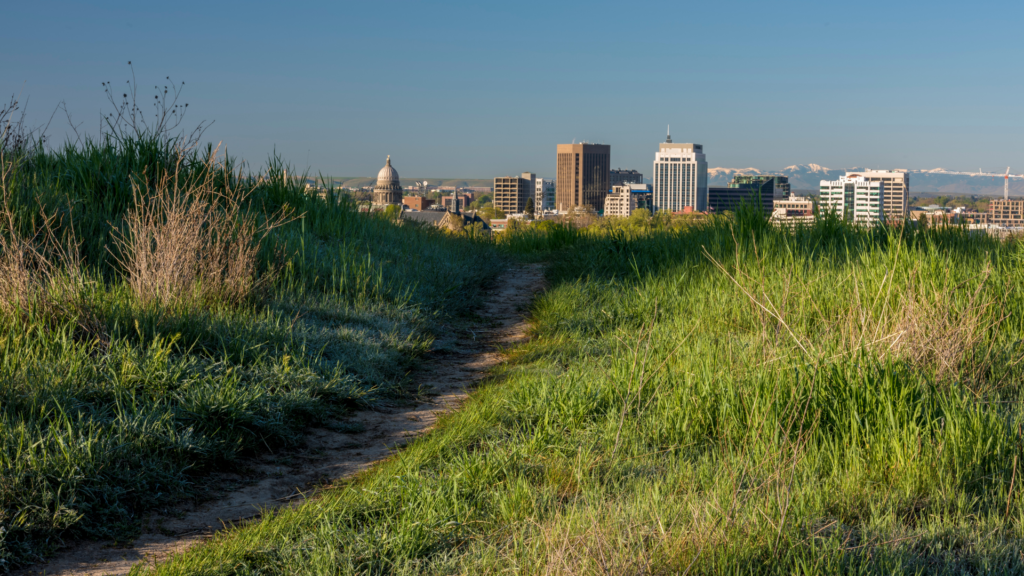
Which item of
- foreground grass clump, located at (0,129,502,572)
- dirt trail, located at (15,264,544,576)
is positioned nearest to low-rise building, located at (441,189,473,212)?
foreground grass clump, located at (0,129,502,572)

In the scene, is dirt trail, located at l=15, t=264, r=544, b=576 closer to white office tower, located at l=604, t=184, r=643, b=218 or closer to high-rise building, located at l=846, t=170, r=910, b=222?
high-rise building, located at l=846, t=170, r=910, b=222

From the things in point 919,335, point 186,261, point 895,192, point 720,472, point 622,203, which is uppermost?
point 622,203

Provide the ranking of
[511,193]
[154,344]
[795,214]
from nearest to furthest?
[154,344] → [795,214] → [511,193]

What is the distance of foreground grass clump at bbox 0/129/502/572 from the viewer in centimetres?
291

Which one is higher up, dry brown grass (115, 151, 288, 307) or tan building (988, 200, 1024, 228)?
tan building (988, 200, 1024, 228)

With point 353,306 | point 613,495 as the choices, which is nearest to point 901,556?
point 613,495

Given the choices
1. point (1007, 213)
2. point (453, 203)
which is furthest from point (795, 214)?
point (453, 203)

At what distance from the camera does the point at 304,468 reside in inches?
138

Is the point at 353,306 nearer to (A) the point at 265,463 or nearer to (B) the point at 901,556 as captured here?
(A) the point at 265,463

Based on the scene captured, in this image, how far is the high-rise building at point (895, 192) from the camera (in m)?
7.43

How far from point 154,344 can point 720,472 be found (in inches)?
131

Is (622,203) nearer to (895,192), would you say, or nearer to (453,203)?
(453,203)

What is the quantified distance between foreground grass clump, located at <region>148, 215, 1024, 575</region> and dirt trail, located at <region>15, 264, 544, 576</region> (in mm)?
238

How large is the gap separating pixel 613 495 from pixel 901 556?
3.35ft
